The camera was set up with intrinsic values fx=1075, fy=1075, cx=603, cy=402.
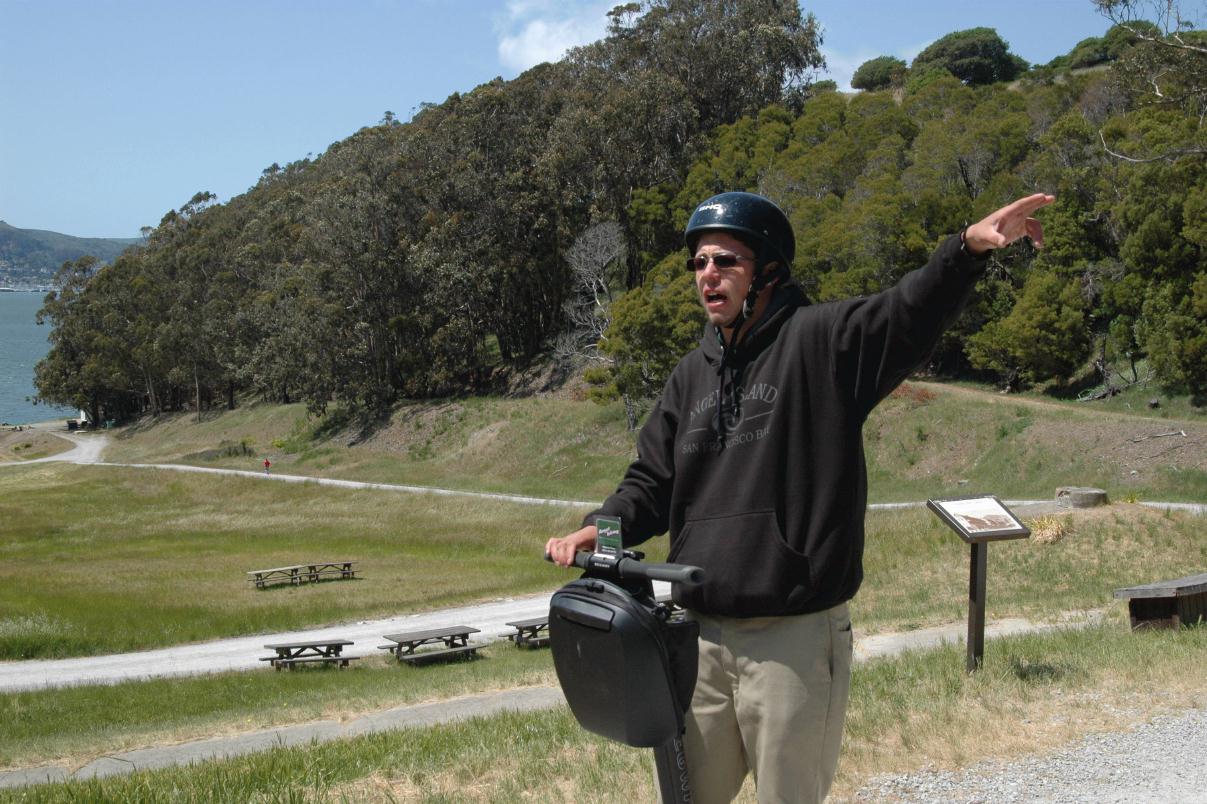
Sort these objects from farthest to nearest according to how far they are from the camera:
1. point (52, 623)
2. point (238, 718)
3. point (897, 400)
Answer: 1. point (897, 400)
2. point (52, 623)
3. point (238, 718)

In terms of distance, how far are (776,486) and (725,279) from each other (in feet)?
2.13

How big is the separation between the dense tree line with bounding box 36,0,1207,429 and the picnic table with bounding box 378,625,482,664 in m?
15.6

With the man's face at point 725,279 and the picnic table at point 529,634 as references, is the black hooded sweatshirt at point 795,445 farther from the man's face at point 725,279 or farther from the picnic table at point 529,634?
the picnic table at point 529,634

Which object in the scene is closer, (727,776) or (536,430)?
(727,776)

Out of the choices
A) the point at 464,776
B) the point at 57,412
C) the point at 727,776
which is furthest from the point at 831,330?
the point at 57,412

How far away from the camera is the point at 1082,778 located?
4.99m

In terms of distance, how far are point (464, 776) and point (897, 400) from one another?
34.6m

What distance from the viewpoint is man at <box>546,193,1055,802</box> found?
9.50 feet

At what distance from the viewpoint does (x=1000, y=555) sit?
1741cm

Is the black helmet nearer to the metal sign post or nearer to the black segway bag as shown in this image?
the black segway bag

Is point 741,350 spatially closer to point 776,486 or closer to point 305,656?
point 776,486

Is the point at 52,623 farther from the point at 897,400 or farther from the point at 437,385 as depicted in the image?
the point at 437,385

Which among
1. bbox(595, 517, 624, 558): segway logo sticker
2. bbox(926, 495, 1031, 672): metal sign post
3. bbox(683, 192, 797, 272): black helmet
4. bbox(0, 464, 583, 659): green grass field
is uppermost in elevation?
bbox(683, 192, 797, 272): black helmet

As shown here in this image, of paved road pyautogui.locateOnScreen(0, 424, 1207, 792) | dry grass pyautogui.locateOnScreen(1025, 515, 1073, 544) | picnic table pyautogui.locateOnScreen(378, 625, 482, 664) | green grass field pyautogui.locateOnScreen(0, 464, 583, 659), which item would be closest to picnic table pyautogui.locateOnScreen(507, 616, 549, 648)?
picnic table pyautogui.locateOnScreen(378, 625, 482, 664)
